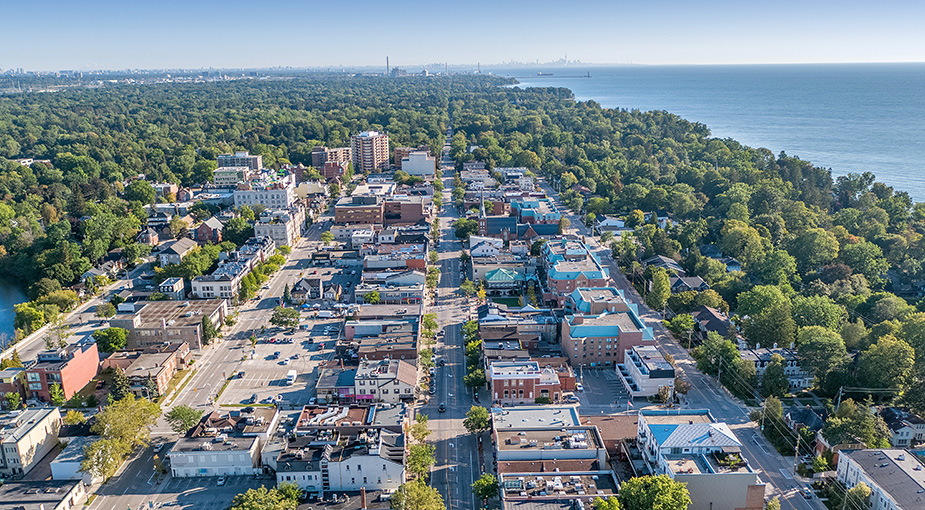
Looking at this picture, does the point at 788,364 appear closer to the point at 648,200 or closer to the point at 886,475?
the point at 886,475

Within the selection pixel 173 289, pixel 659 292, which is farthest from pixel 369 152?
pixel 659 292

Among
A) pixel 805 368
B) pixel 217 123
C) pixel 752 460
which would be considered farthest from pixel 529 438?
pixel 217 123

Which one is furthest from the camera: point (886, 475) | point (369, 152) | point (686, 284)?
point (369, 152)

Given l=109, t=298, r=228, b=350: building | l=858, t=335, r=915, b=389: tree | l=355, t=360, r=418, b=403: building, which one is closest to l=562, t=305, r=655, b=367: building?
l=355, t=360, r=418, b=403: building

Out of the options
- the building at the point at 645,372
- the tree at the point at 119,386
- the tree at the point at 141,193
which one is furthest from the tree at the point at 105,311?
the building at the point at 645,372

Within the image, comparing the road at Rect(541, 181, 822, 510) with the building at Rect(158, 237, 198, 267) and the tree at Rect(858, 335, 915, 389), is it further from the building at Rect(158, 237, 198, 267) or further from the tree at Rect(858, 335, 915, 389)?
the building at Rect(158, 237, 198, 267)
